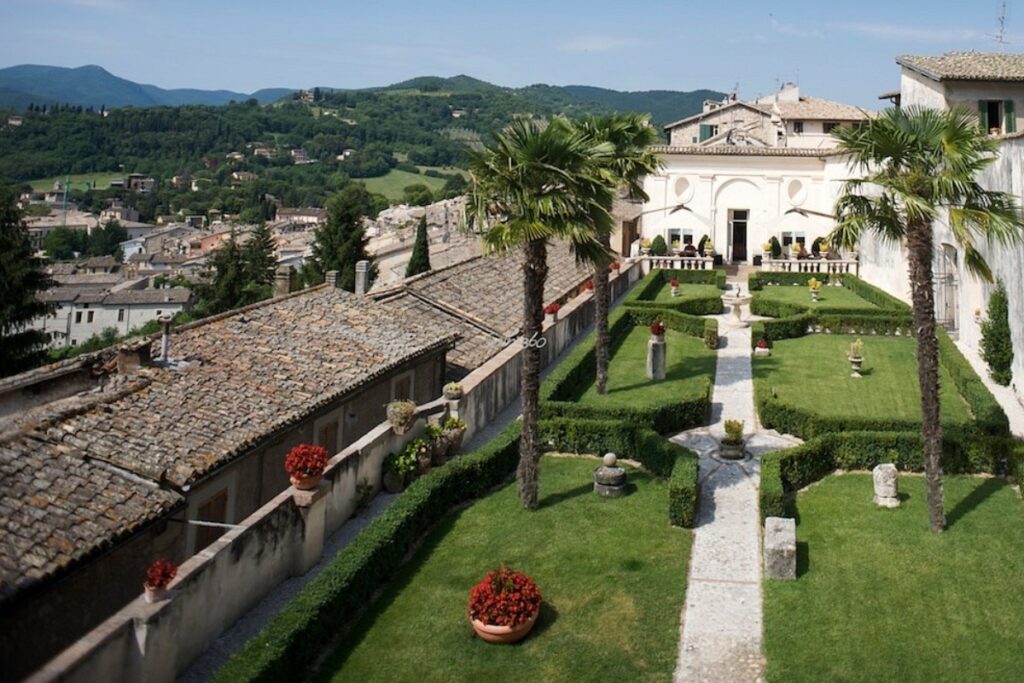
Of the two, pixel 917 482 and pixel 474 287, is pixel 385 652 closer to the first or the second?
pixel 917 482

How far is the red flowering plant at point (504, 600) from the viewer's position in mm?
12500

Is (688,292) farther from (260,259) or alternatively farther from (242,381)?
(260,259)

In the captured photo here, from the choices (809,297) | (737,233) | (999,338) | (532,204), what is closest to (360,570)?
(532,204)

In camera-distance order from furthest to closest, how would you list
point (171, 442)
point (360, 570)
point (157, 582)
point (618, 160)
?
point (618, 160) < point (171, 442) < point (360, 570) < point (157, 582)

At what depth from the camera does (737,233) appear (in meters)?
59.4

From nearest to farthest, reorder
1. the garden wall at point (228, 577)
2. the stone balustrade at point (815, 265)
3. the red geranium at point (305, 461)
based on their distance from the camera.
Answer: the garden wall at point (228, 577)
the red geranium at point (305, 461)
the stone balustrade at point (815, 265)

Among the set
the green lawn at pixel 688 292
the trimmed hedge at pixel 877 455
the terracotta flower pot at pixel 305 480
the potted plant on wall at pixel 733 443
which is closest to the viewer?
the terracotta flower pot at pixel 305 480

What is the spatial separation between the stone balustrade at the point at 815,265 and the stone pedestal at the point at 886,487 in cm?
3479

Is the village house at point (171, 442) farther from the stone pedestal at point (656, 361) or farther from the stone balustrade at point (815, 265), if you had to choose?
the stone balustrade at point (815, 265)

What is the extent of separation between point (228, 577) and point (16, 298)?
104 feet

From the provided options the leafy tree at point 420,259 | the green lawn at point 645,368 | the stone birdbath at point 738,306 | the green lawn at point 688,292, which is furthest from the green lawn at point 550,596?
the leafy tree at point 420,259

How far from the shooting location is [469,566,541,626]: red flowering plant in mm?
12500

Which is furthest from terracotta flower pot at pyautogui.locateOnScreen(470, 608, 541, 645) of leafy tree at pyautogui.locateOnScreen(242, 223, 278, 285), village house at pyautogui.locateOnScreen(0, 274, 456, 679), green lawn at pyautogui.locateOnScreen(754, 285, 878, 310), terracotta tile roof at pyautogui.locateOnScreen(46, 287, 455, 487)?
leafy tree at pyautogui.locateOnScreen(242, 223, 278, 285)

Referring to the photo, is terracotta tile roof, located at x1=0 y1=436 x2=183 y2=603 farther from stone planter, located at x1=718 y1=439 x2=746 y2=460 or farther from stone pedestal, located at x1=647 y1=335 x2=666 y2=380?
stone pedestal, located at x1=647 y1=335 x2=666 y2=380
